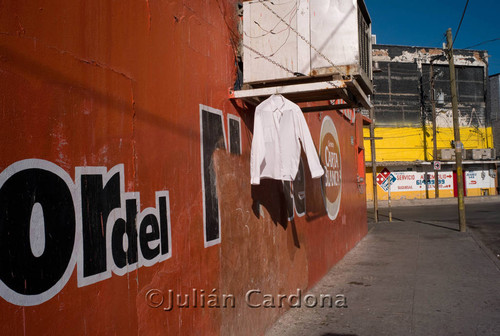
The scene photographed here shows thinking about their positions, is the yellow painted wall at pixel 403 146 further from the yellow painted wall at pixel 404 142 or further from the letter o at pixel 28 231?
→ the letter o at pixel 28 231

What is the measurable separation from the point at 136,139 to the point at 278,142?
2.03 meters

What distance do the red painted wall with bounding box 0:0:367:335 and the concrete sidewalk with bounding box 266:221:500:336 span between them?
1.11 m

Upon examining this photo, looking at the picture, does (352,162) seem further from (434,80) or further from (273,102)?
(434,80)

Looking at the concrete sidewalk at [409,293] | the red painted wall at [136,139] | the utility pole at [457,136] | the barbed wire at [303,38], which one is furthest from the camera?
the utility pole at [457,136]

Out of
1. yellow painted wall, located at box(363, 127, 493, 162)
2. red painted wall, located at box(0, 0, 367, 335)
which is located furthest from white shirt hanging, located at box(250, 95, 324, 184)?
yellow painted wall, located at box(363, 127, 493, 162)

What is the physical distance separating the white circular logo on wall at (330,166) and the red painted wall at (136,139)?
4.10 m

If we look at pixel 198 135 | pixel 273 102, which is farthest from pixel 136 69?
pixel 273 102

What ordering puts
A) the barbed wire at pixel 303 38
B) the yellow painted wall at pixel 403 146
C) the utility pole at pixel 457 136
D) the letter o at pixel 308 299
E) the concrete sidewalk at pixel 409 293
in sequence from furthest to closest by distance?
the yellow painted wall at pixel 403 146, the utility pole at pixel 457 136, the letter o at pixel 308 299, the concrete sidewalk at pixel 409 293, the barbed wire at pixel 303 38

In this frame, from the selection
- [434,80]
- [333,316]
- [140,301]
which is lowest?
[333,316]

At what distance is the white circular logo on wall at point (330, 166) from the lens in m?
9.62

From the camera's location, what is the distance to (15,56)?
2.20 meters

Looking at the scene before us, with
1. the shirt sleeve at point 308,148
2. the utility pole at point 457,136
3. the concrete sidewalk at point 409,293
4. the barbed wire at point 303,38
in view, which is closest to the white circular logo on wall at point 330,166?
the concrete sidewalk at point 409,293

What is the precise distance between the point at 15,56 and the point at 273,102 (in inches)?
120

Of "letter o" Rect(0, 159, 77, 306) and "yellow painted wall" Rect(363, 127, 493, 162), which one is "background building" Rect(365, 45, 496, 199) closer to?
"yellow painted wall" Rect(363, 127, 493, 162)
